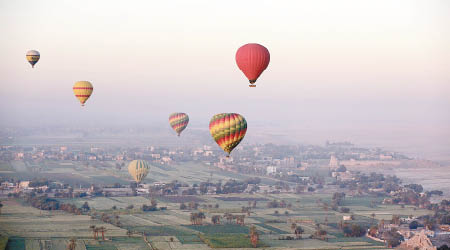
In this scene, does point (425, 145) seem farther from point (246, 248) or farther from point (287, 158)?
point (246, 248)

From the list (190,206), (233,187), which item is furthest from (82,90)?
(233,187)

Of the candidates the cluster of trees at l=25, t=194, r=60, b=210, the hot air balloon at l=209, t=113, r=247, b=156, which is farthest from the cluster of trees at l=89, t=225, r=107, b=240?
the hot air balloon at l=209, t=113, r=247, b=156

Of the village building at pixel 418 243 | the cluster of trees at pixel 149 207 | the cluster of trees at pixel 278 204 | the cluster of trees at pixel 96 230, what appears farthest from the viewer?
the cluster of trees at pixel 278 204

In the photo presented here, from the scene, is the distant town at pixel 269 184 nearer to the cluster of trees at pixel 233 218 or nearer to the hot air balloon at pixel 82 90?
the cluster of trees at pixel 233 218

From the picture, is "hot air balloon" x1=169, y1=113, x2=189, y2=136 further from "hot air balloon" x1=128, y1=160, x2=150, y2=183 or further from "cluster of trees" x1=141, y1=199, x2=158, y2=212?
"cluster of trees" x1=141, y1=199, x2=158, y2=212

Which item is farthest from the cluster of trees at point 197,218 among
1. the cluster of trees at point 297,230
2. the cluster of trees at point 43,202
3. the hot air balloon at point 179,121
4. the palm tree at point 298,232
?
the cluster of trees at point 43,202

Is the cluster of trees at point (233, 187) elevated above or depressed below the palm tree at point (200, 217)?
above
